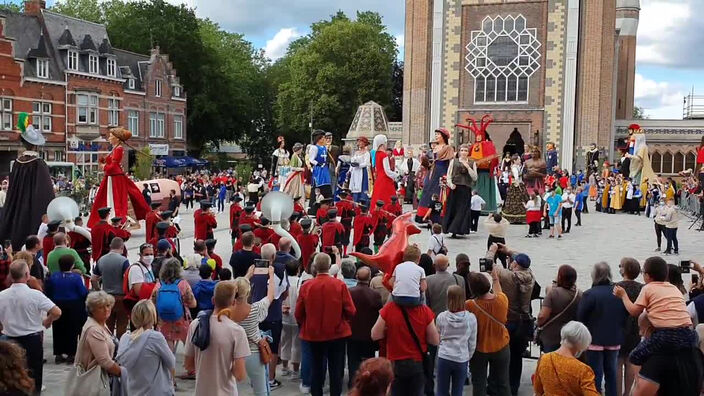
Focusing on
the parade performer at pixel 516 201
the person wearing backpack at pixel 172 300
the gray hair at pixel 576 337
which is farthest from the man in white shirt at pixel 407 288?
the parade performer at pixel 516 201

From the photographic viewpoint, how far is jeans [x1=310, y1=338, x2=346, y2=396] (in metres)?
7.48

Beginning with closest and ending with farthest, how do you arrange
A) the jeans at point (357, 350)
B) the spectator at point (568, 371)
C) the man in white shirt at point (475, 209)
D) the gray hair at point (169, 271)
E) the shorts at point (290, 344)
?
1. the spectator at point (568, 371)
2. the gray hair at point (169, 271)
3. the jeans at point (357, 350)
4. the shorts at point (290, 344)
5. the man in white shirt at point (475, 209)

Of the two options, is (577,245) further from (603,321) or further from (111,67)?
(111,67)

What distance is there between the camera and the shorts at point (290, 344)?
868cm

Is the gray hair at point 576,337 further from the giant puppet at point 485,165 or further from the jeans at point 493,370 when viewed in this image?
the giant puppet at point 485,165

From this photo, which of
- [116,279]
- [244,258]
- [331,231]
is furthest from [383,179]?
[116,279]

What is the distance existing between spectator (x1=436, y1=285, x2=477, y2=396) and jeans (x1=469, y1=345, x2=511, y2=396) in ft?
0.99

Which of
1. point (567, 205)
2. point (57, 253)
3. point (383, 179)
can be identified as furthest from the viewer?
point (567, 205)

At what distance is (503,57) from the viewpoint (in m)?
41.8

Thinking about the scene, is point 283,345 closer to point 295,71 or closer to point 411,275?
point 411,275

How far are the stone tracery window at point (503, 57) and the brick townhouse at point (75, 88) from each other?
2348 centimetres

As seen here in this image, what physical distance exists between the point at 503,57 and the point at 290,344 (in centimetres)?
3581

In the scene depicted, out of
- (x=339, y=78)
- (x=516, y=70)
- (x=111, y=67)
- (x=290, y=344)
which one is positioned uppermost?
(x=339, y=78)

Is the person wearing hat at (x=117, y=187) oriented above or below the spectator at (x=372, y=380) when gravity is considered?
above
